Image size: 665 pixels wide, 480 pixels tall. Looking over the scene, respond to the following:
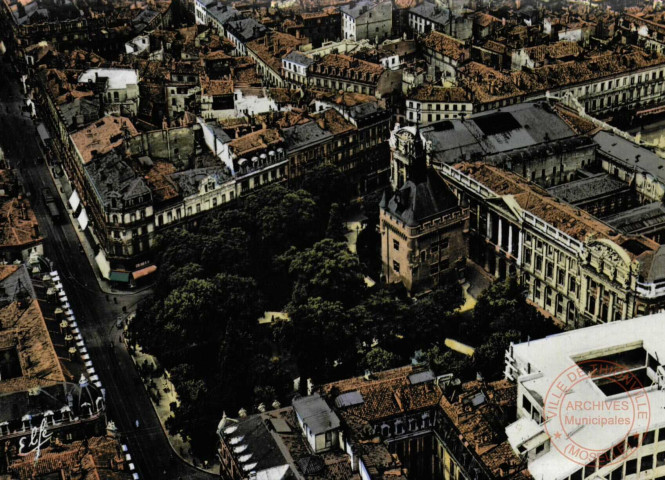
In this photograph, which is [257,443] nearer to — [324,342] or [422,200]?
[324,342]

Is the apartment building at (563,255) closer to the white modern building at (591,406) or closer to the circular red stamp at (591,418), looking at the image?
the white modern building at (591,406)

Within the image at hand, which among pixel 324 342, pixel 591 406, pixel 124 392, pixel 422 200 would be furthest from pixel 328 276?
pixel 591 406

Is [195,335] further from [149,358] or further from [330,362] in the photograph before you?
[330,362]

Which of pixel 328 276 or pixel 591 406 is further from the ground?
pixel 591 406

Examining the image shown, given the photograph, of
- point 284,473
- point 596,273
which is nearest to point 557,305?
point 596,273

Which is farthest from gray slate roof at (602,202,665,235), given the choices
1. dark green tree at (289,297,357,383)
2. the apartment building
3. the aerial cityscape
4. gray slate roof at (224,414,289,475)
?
gray slate roof at (224,414,289,475)

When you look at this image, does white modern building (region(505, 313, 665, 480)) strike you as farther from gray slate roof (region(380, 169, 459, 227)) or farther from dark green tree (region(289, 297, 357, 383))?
gray slate roof (region(380, 169, 459, 227))
